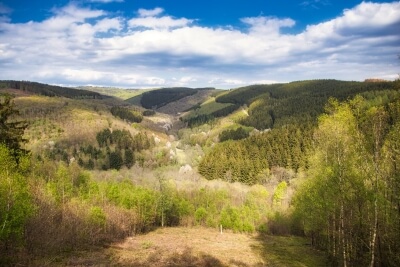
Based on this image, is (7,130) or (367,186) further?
(7,130)

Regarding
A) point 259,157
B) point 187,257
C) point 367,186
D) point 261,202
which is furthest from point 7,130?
point 259,157

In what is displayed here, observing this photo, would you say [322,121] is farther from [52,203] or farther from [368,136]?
[52,203]

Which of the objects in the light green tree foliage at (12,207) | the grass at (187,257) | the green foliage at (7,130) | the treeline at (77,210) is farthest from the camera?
the green foliage at (7,130)

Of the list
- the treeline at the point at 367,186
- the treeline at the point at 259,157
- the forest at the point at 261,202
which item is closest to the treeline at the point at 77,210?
the forest at the point at 261,202

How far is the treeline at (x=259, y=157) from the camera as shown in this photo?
135 m

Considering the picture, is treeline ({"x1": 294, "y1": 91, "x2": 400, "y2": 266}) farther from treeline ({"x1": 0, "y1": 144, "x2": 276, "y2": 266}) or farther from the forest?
treeline ({"x1": 0, "y1": 144, "x2": 276, "y2": 266})

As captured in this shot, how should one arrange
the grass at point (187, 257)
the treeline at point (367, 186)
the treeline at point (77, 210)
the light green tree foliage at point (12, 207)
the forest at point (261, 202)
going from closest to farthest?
the treeline at point (367, 186) < the light green tree foliage at point (12, 207) < the forest at point (261, 202) < the treeline at point (77, 210) < the grass at point (187, 257)

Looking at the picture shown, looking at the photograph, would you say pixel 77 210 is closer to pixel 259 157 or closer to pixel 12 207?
pixel 12 207

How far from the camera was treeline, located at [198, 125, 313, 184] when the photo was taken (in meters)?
135

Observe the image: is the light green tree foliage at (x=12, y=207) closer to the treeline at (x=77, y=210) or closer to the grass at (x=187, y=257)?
the treeline at (x=77, y=210)

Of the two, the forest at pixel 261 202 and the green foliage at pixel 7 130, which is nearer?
the forest at pixel 261 202

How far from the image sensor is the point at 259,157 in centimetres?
14238

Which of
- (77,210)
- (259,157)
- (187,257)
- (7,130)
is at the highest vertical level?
(7,130)

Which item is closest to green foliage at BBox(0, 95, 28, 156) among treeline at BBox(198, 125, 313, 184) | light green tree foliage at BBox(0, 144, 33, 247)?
light green tree foliage at BBox(0, 144, 33, 247)
